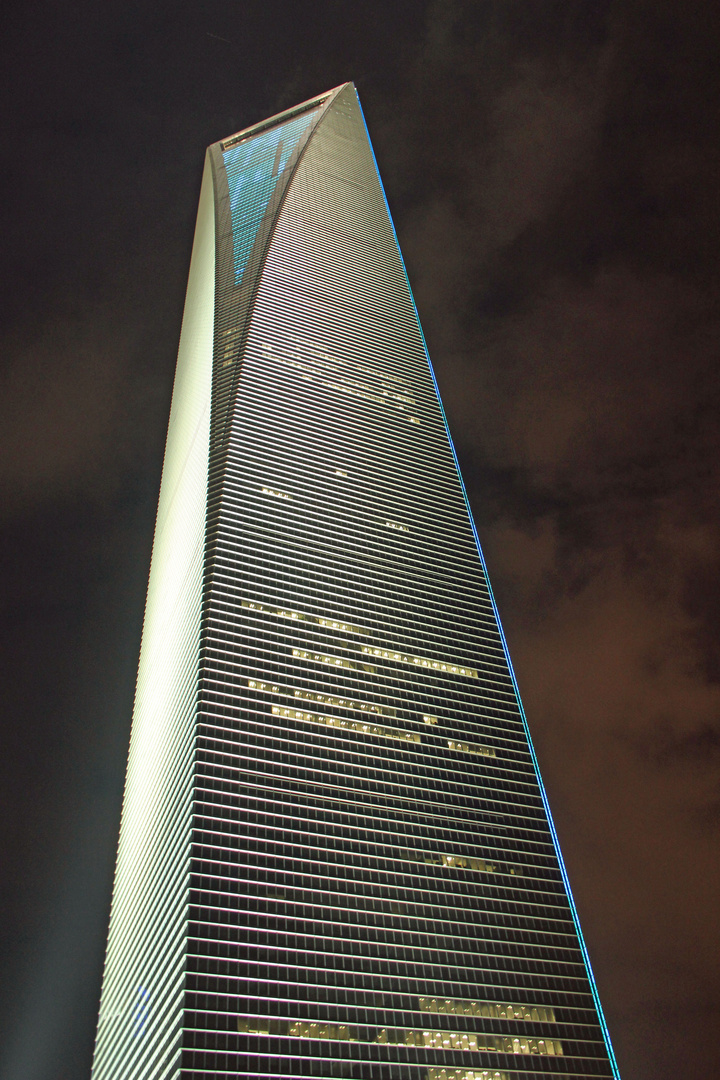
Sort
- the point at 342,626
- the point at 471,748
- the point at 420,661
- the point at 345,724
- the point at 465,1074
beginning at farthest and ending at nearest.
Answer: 1. the point at 420,661
2. the point at 342,626
3. the point at 471,748
4. the point at 345,724
5. the point at 465,1074

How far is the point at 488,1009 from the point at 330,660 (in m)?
53.8

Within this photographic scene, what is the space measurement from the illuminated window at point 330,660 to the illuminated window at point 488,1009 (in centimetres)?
5036

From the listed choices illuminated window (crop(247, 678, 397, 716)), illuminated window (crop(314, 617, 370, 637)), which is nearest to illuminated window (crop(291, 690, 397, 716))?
illuminated window (crop(247, 678, 397, 716))

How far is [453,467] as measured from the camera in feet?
634

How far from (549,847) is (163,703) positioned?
231 ft

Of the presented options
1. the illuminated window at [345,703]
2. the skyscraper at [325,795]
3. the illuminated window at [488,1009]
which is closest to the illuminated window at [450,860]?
A: the skyscraper at [325,795]

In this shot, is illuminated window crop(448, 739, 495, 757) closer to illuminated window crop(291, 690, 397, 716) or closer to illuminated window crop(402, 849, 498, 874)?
illuminated window crop(291, 690, 397, 716)

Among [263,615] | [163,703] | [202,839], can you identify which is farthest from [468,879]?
[163,703]

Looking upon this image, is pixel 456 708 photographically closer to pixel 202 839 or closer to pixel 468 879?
pixel 468 879

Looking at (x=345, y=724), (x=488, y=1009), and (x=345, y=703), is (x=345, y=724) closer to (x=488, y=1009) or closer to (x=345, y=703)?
(x=345, y=703)

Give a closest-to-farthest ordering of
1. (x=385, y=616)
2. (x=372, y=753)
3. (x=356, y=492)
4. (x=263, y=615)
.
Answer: (x=372, y=753) < (x=263, y=615) < (x=385, y=616) < (x=356, y=492)

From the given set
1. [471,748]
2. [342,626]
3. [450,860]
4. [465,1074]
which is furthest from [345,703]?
[465,1074]

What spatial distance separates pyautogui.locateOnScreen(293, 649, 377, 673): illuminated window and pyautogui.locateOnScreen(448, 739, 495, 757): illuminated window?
1750 cm

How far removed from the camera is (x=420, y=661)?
14662 centimetres
